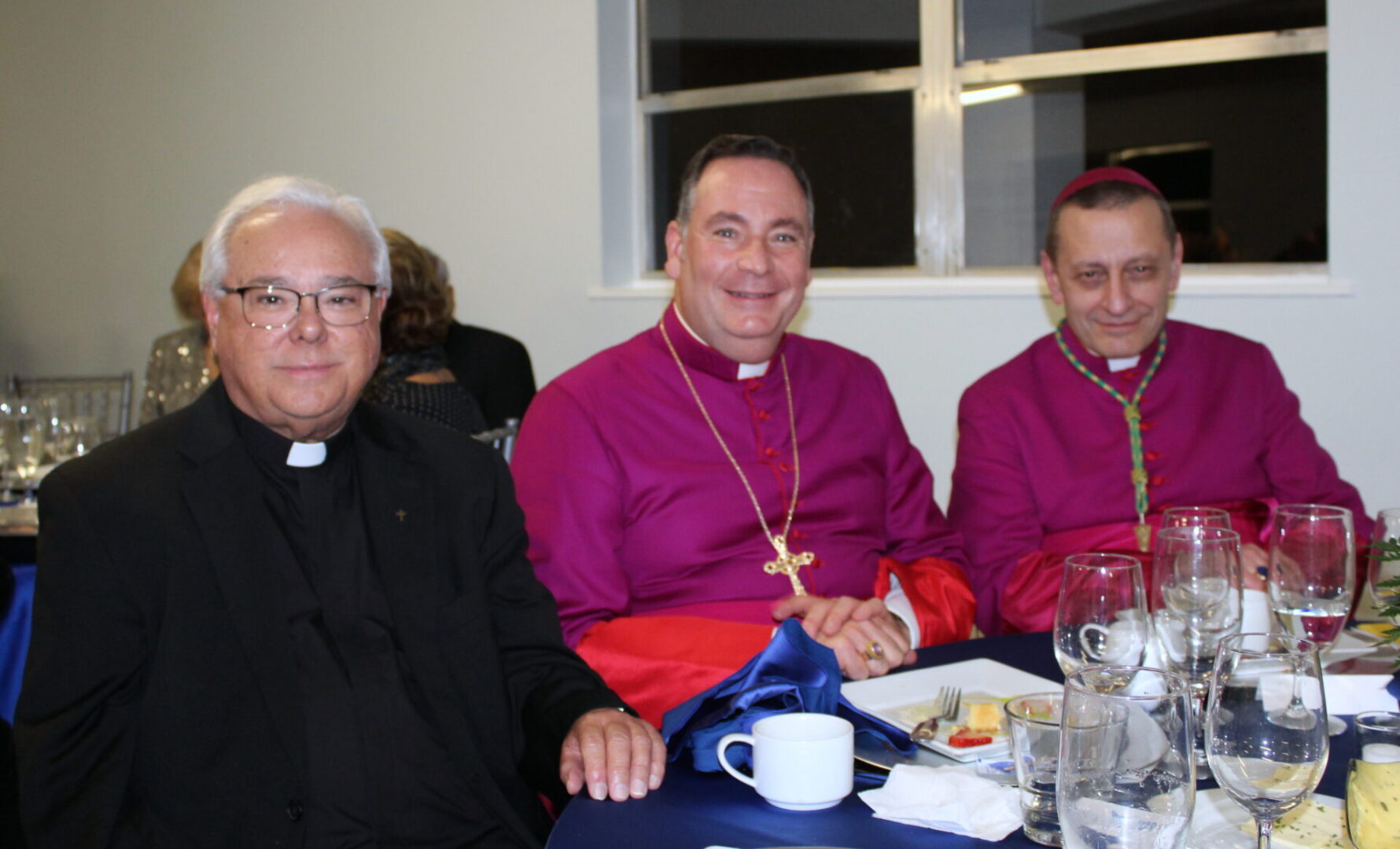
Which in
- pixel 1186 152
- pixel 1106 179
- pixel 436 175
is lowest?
pixel 1106 179

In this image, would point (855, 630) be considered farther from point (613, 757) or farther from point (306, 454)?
point (306, 454)

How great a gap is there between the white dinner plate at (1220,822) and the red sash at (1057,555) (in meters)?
0.98

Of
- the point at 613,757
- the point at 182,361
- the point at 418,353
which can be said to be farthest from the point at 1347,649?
the point at 182,361

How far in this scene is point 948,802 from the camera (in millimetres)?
1188

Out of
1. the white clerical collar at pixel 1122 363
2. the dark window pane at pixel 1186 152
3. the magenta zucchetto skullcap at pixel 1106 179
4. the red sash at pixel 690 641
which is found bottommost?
the red sash at pixel 690 641

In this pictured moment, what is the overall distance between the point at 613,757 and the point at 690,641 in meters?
0.76

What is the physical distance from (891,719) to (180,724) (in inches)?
35.6

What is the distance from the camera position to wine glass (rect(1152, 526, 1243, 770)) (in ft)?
4.56

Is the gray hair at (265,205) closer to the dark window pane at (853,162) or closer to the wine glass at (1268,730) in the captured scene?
the wine glass at (1268,730)

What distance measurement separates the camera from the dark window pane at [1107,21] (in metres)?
4.00

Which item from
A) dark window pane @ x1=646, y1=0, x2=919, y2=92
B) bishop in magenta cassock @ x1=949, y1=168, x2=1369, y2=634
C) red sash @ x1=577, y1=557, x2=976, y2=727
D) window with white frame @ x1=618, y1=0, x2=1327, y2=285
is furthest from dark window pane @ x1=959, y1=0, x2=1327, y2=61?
red sash @ x1=577, y1=557, x2=976, y2=727

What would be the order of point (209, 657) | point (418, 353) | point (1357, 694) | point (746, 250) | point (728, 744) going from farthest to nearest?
point (418, 353)
point (746, 250)
point (209, 657)
point (1357, 694)
point (728, 744)

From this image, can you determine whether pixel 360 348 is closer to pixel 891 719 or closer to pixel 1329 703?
pixel 891 719

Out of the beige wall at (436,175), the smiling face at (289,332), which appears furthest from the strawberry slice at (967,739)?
the beige wall at (436,175)
